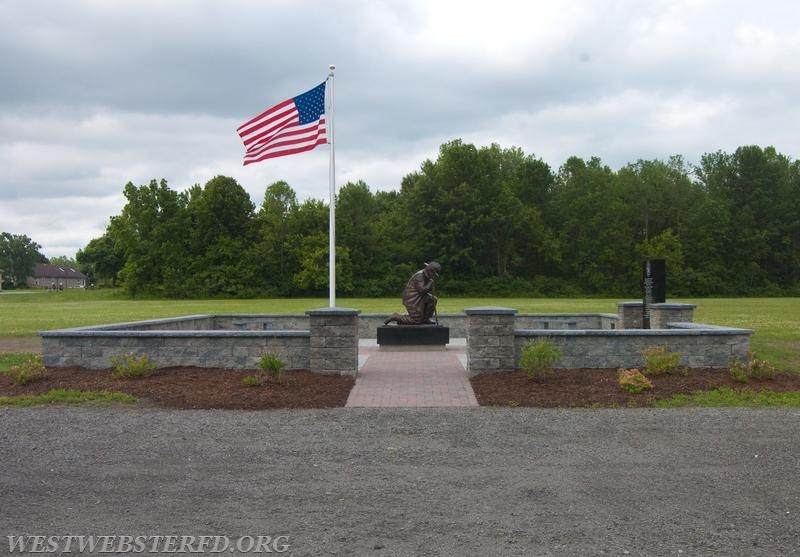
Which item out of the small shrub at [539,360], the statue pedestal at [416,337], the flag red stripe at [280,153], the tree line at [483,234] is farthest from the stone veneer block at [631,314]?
the tree line at [483,234]

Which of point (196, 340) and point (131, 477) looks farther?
point (196, 340)

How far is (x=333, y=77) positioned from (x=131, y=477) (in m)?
13.1

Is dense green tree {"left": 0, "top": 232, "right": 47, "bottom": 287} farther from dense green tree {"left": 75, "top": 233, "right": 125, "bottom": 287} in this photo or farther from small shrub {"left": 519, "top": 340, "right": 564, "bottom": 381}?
small shrub {"left": 519, "top": 340, "right": 564, "bottom": 381}

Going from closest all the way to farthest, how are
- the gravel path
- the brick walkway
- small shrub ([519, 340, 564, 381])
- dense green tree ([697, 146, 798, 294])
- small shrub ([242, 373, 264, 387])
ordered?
the gravel path
the brick walkway
small shrub ([242, 373, 264, 387])
small shrub ([519, 340, 564, 381])
dense green tree ([697, 146, 798, 294])

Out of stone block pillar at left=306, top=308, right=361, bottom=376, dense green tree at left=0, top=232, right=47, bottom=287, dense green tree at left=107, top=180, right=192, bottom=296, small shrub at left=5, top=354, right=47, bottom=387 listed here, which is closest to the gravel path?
small shrub at left=5, top=354, right=47, bottom=387

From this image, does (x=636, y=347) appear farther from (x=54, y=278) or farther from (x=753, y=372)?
(x=54, y=278)

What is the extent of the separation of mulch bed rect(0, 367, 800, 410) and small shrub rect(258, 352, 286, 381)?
0.43 ft

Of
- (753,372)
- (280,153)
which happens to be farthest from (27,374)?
(753,372)

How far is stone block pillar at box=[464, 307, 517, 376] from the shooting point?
37.0ft

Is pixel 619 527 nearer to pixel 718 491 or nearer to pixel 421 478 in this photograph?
pixel 718 491

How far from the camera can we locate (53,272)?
14375 centimetres

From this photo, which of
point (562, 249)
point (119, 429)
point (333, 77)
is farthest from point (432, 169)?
point (119, 429)

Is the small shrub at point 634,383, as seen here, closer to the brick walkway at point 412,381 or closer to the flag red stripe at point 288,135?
the brick walkway at point 412,381

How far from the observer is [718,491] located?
548 cm
